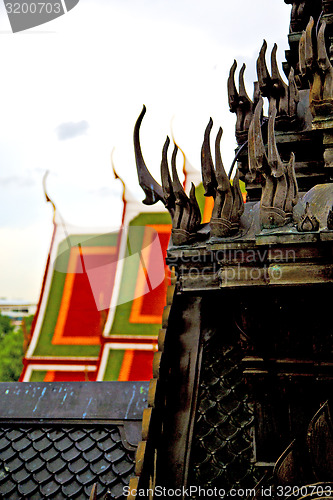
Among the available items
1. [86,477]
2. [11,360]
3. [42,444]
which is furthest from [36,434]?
[11,360]

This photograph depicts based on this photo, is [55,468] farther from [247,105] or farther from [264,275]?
[247,105]

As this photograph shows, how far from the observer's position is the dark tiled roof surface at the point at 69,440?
11.5 ft

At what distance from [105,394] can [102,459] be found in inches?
17.9

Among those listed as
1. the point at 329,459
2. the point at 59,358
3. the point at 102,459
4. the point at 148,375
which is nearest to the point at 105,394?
the point at 102,459

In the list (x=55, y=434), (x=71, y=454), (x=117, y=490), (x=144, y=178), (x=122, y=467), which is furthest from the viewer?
(x=55, y=434)

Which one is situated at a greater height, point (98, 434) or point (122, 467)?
point (98, 434)

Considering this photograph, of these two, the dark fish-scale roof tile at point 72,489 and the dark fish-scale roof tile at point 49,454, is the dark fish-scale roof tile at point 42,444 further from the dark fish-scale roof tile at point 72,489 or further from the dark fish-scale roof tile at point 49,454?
the dark fish-scale roof tile at point 72,489

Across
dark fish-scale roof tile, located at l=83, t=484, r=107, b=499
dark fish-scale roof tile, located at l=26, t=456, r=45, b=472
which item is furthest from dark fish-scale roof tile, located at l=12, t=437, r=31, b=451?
dark fish-scale roof tile, located at l=83, t=484, r=107, b=499

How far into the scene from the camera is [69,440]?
3.71 metres

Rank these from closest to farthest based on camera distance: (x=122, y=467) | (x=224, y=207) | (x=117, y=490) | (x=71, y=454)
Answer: (x=224, y=207) → (x=117, y=490) → (x=122, y=467) → (x=71, y=454)

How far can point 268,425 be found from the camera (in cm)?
258

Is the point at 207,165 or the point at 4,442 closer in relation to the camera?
the point at 207,165

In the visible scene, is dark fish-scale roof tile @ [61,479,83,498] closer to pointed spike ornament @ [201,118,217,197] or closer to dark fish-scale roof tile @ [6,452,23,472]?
dark fish-scale roof tile @ [6,452,23,472]

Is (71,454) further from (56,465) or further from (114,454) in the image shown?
(114,454)
